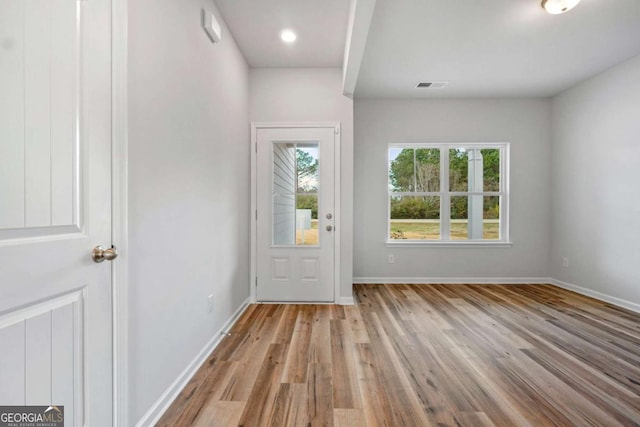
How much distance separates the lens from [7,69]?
0.80 meters

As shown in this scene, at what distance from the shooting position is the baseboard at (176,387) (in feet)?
4.59

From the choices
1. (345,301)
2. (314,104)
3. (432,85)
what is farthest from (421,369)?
(432,85)

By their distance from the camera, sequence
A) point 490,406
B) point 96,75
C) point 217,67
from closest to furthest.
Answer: point 96,75 < point 490,406 < point 217,67

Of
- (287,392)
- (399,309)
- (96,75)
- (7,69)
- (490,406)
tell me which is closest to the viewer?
(7,69)

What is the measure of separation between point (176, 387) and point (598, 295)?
4561 mm

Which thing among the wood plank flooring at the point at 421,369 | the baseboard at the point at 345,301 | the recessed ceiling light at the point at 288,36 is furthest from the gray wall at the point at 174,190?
the baseboard at the point at 345,301

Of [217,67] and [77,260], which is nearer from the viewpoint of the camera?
[77,260]

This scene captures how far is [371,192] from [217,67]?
2.56 m

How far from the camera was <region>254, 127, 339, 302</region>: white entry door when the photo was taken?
328cm

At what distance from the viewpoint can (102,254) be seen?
1.10 meters

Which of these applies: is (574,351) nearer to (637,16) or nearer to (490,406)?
(490,406)

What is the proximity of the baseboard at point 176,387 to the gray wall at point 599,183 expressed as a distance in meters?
4.27

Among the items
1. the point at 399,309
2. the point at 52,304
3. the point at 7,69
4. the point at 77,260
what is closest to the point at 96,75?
the point at 7,69

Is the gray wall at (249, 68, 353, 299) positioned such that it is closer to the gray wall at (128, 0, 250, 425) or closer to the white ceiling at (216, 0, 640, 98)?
the white ceiling at (216, 0, 640, 98)
